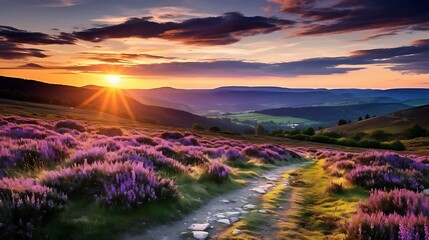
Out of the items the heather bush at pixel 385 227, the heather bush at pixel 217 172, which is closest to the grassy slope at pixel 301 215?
the heather bush at pixel 385 227

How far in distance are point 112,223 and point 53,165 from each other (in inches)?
215

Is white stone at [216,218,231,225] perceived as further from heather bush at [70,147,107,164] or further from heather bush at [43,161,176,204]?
heather bush at [70,147,107,164]

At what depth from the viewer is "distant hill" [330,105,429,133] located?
169012mm

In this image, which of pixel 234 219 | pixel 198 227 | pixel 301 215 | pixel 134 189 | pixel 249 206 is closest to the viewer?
pixel 198 227

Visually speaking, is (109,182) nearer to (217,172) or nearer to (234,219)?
(234,219)

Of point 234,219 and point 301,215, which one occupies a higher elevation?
point 234,219

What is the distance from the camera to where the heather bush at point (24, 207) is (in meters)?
5.67

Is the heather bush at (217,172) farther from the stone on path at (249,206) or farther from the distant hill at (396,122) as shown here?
the distant hill at (396,122)

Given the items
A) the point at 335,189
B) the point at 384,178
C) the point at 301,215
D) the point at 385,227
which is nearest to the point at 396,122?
the point at 384,178

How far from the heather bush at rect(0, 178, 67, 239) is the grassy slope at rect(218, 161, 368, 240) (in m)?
3.45

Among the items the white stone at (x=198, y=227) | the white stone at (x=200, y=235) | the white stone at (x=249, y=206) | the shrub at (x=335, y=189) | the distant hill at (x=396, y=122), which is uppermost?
the white stone at (x=200, y=235)

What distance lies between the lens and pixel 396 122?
588 ft

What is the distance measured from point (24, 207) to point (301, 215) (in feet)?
22.4

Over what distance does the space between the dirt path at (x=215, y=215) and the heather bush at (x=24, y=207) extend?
5.28 feet
